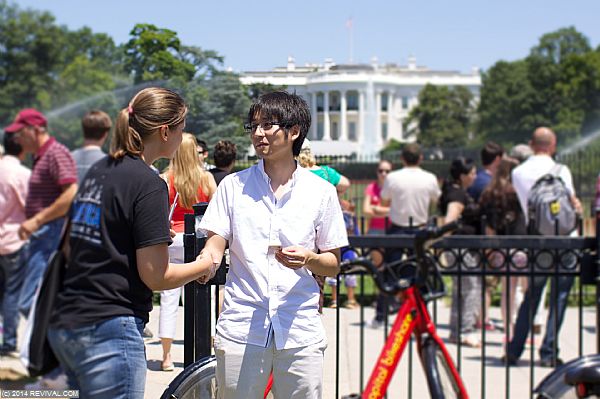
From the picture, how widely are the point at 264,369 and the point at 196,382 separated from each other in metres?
0.42

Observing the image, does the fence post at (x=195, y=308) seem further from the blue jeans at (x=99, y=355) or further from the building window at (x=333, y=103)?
the building window at (x=333, y=103)

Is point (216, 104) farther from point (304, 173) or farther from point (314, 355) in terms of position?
point (314, 355)

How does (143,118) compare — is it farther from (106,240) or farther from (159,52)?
(159,52)

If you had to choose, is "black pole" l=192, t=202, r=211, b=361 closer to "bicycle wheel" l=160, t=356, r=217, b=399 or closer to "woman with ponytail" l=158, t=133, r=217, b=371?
"bicycle wheel" l=160, t=356, r=217, b=399

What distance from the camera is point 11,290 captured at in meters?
5.26

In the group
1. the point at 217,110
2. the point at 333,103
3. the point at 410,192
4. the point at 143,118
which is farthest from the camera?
the point at 333,103

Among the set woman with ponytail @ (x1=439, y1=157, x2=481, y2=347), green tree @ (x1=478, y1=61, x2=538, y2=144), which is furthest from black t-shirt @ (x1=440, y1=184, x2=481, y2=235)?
green tree @ (x1=478, y1=61, x2=538, y2=144)

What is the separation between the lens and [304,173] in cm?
367

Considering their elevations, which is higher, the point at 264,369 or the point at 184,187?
the point at 184,187

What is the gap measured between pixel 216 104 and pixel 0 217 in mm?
1411

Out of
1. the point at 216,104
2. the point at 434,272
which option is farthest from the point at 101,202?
the point at 216,104

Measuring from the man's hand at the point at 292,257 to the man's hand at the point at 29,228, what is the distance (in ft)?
4.66

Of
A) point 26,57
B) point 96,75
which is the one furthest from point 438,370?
point 26,57

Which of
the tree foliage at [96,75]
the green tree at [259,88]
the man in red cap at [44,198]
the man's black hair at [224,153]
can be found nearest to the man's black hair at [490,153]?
the tree foliage at [96,75]
